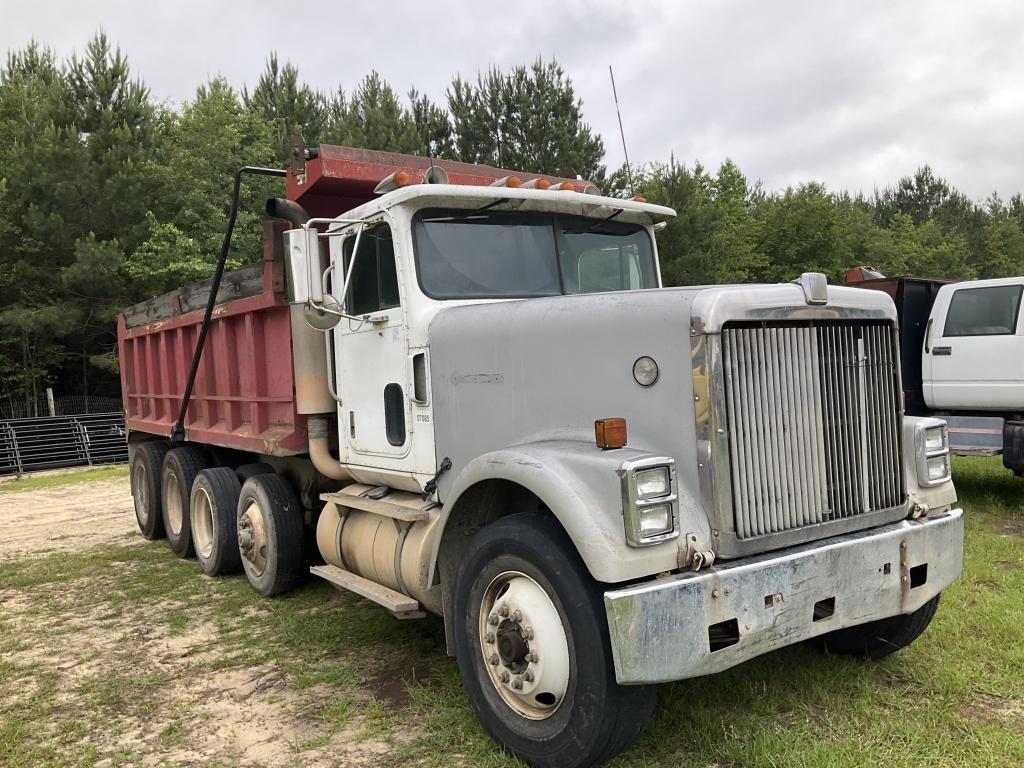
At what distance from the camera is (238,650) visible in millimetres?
4961

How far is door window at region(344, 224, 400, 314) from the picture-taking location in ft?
14.5

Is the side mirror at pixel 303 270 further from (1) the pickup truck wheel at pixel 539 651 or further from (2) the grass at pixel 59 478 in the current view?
(2) the grass at pixel 59 478

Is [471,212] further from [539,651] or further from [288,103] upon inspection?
[288,103]

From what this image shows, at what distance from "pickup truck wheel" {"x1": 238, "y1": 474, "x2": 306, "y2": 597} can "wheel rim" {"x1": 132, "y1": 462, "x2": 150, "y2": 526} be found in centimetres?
291

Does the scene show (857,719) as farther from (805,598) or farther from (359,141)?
(359,141)

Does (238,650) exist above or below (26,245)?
below

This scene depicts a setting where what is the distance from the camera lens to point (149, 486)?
27.3 feet

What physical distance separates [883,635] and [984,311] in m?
5.46

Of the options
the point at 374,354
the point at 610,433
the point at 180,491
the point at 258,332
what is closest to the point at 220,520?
the point at 180,491

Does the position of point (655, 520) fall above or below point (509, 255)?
below

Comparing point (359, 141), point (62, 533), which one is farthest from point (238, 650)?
point (359, 141)

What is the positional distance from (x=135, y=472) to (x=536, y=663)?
707 centimetres

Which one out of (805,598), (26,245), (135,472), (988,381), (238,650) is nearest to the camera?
(805,598)

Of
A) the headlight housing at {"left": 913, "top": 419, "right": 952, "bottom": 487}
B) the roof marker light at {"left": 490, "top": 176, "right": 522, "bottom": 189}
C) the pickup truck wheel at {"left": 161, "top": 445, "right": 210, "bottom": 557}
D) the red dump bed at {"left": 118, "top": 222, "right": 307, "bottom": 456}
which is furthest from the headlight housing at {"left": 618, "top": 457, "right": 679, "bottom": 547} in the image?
the pickup truck wheel at {"left": 161, "top": 445, "right": 210, "bottom": 557}
